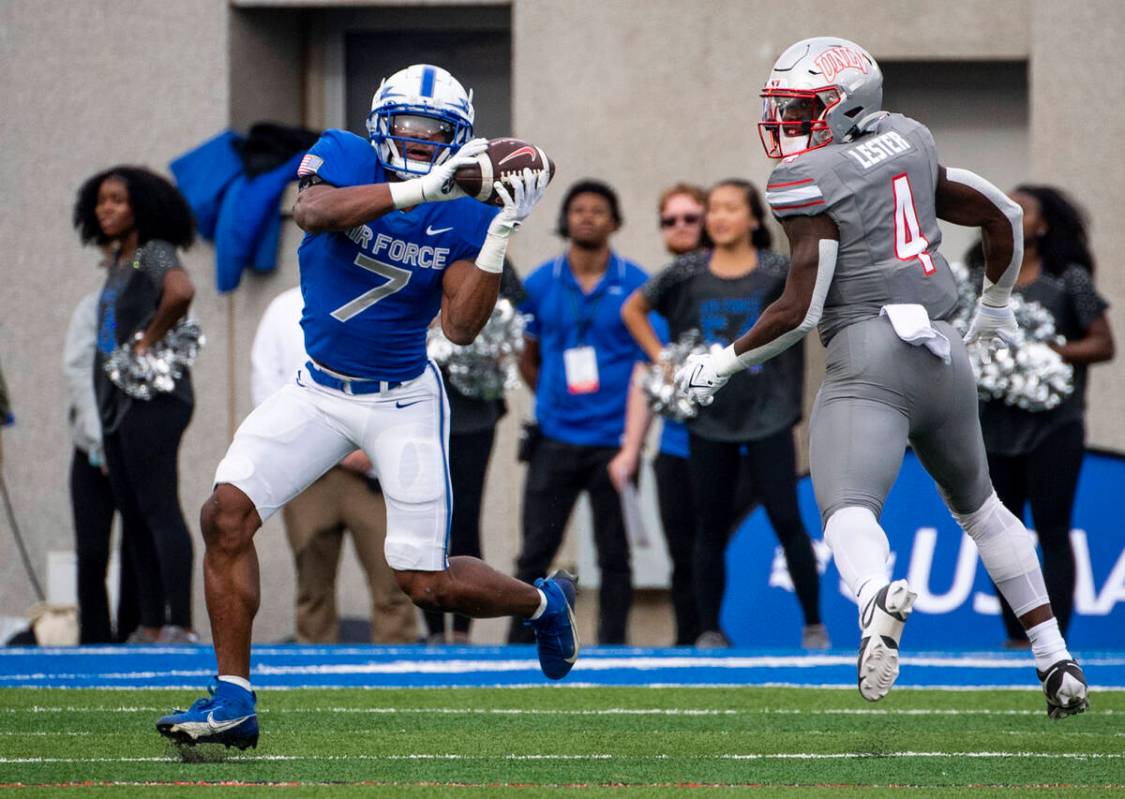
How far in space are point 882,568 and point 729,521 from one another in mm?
3593

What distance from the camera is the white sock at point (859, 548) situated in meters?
5.49

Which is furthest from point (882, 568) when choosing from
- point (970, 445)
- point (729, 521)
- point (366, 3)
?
point (366, 3)

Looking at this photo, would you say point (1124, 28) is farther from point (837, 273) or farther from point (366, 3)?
point (837, 273)

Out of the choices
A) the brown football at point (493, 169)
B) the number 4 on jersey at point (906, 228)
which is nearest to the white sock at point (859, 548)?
the number 4 on jersey at point (906, 228)

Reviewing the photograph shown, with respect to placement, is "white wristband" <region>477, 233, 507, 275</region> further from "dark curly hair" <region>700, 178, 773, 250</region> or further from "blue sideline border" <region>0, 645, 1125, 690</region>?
"dark curly hair" <region>700, 178, 773, 250</region>

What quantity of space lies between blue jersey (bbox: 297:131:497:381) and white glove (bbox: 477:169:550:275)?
0.19 metres

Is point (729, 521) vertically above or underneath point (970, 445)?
underneath

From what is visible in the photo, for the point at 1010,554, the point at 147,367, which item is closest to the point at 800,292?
the point at 1010,554

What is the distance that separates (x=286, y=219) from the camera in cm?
1253

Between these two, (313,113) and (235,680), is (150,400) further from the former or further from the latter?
(313,113)

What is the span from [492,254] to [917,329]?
1.21 metres

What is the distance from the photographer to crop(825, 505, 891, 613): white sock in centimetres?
549

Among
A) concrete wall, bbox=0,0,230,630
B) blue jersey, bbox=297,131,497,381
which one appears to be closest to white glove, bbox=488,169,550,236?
blue jersey, bbox=297,131,497,381

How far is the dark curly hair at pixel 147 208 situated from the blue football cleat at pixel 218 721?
4543 mm
